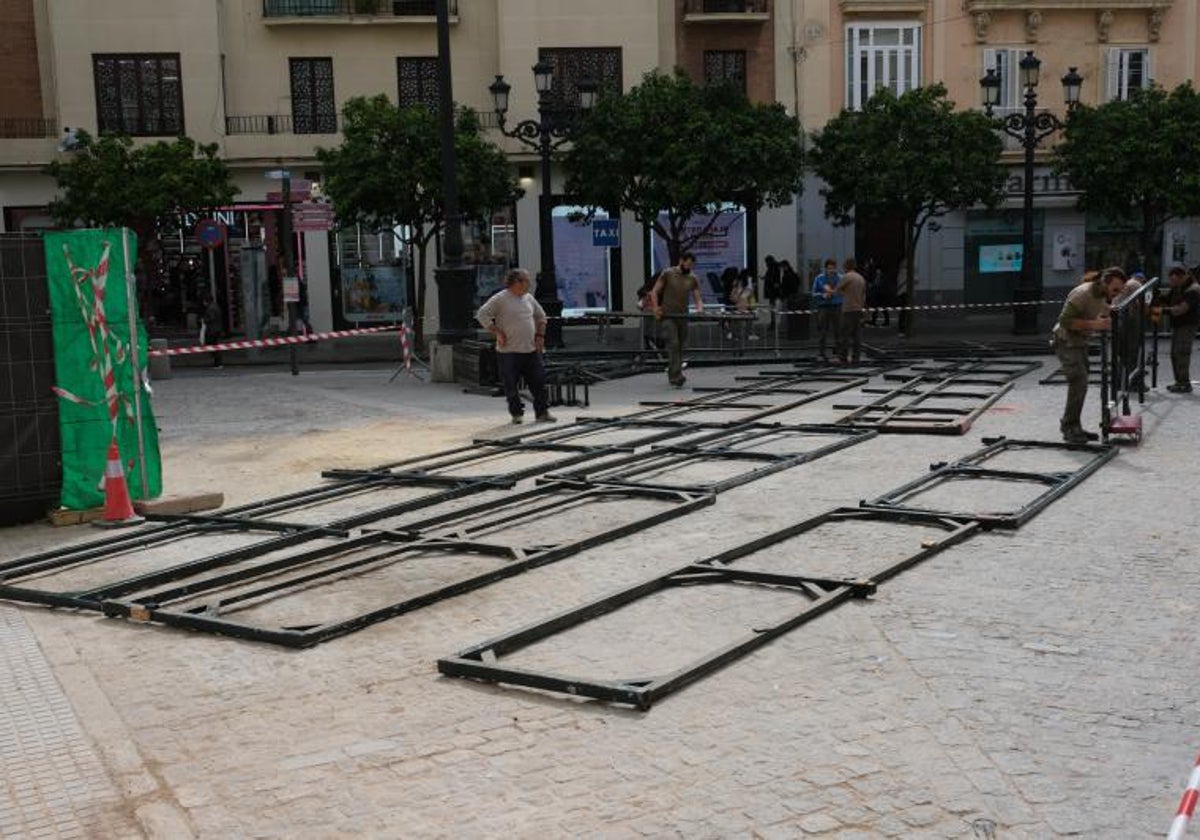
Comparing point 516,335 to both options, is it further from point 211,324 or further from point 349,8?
point 349,8

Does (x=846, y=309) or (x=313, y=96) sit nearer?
(x=846, y=309)

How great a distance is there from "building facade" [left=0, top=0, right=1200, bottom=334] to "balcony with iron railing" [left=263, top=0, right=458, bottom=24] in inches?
2.3

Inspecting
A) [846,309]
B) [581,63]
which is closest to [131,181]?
[581,63]

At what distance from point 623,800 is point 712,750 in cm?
55

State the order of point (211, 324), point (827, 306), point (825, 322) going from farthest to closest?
point (211, 324) → point (827, 306) → point (825, 322)

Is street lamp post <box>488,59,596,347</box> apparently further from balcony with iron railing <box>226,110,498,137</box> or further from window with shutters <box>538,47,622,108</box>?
balcony with iron railing <box>226,110,498,137</box>

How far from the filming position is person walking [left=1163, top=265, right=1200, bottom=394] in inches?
656

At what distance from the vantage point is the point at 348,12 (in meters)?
34.1

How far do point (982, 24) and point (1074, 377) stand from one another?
84.7ft

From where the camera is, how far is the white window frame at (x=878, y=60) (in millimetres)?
35062

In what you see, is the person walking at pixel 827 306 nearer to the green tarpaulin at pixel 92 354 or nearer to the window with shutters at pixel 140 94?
the green tarpaulin at pixel 92 354

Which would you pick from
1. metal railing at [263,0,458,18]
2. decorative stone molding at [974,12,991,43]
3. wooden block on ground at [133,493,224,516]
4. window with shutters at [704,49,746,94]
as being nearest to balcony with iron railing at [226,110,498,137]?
metal railing at [263,0,458,18]

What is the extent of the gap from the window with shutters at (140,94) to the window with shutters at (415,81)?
5474mm

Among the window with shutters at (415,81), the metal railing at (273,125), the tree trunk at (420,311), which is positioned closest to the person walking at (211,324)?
the tree trunk at (420,311)
